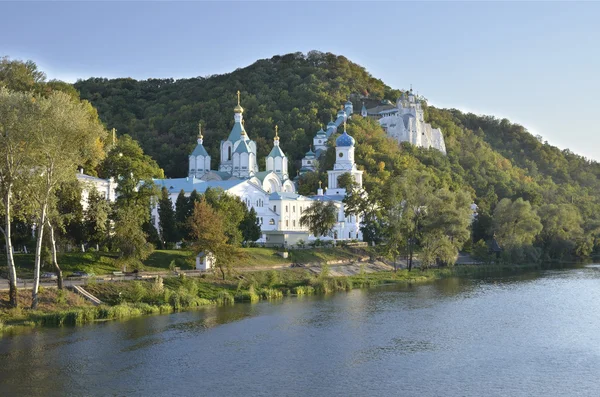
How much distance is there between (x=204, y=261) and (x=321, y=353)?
17.0 m

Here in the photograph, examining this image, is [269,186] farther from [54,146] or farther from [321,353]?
[321,353]

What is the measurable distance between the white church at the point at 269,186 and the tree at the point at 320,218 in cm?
175

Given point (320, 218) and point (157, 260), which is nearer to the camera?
point (157, 260)

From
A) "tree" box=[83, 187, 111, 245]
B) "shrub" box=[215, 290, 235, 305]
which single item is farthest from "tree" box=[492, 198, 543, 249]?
"tree" box=[83, 187, 111, 245]

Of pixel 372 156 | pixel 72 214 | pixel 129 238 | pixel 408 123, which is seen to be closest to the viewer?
pixel 72 214

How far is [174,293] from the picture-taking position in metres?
35.1

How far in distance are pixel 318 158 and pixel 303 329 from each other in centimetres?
6377

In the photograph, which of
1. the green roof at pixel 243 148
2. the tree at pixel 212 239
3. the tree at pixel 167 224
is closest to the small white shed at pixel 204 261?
the tree at pixel 212 239

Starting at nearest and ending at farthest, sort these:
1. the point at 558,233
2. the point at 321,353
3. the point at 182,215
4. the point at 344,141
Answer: the point at 321,353 < the point at 182,215 < the point at 558,233 < the point at 344,141

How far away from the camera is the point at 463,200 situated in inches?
2447

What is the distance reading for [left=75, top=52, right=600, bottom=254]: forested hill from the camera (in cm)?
9406

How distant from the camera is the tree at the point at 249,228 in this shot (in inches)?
2055

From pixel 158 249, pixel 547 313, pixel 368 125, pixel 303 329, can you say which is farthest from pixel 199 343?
pixel 368 125

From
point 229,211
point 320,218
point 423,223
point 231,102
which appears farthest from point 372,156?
point 229,211
